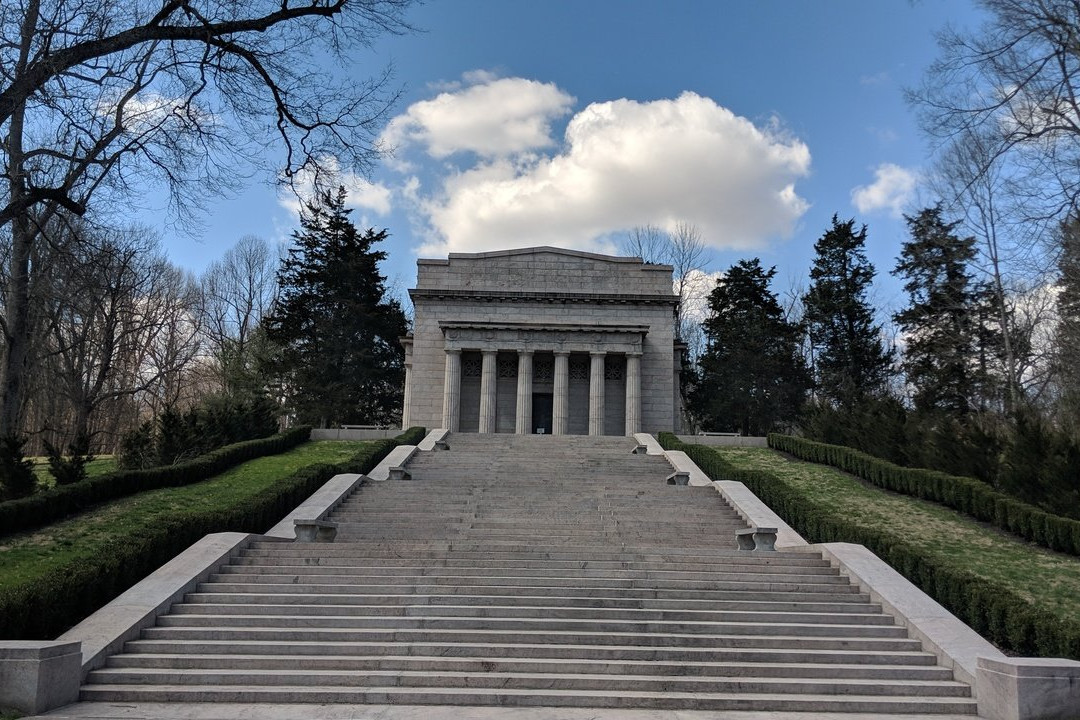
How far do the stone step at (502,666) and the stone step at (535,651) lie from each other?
0.61 feet

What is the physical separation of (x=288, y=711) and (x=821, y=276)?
46.2 meters

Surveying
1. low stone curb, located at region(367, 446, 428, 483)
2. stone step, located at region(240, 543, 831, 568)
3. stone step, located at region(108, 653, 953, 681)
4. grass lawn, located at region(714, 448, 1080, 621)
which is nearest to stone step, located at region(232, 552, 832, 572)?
stone step, located at region(240, 543, 831, 568)

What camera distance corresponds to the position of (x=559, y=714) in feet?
25.3

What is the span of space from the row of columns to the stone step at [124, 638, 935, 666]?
82.0 ft

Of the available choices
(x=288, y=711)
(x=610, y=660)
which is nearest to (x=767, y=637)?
(x=610, y=660)

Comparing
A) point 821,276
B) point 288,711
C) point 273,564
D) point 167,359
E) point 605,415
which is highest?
point 821,276

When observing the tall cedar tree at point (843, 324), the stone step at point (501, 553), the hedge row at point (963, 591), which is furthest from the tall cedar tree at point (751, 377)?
the stone step at point (501, 553)

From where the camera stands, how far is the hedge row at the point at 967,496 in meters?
14.5

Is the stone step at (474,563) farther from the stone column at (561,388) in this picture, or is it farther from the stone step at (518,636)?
the stone column at (561,388)

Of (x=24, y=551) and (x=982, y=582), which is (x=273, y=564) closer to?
(x=24, y=551)

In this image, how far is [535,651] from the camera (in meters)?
9.07

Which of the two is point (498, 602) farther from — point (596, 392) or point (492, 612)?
point (596, 392)

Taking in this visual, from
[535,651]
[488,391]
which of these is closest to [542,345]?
[488,391]

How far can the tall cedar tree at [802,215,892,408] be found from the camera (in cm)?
4584
